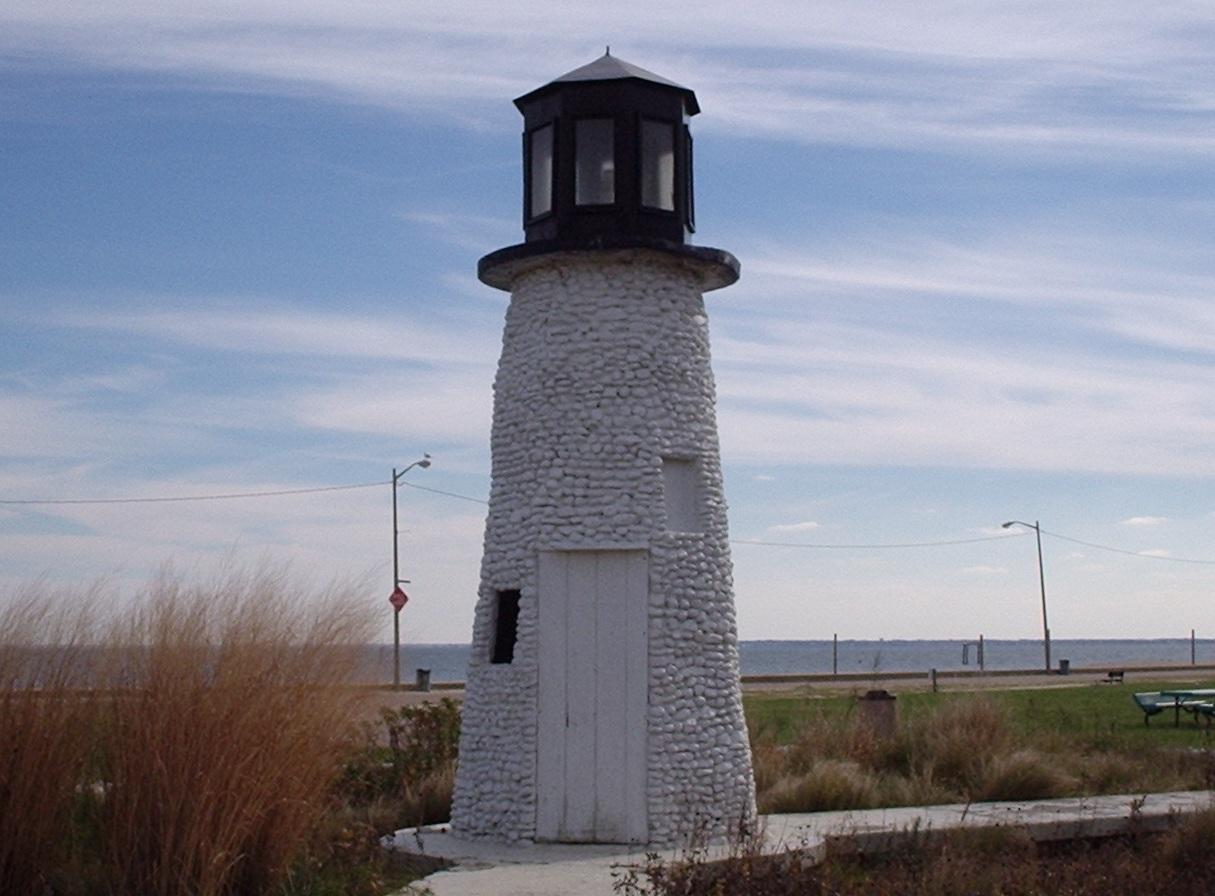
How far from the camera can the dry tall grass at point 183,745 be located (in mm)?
8109

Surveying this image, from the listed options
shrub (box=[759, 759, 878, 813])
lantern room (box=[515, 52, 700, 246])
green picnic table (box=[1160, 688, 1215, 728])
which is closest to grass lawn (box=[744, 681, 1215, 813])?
shrub (box=[759, 759, 878, 813])

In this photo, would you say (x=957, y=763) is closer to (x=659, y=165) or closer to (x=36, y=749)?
(x=659, y=165)

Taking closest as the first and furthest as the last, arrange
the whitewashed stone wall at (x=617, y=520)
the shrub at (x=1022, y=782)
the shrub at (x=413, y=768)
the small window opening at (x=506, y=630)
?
1. the whitewashed stone wall at (x=617, y=520)
2. the small window opening at (x=506, y=630)
3. the shrub at (x=413, y=768)
4. the shrub at (x=1022, y=782)

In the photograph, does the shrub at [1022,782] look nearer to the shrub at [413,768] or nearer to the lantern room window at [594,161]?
the shrub at [413,768]

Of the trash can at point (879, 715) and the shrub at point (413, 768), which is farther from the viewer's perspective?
the trash can at point (879, 715)

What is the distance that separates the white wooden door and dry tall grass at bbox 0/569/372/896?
346 cm

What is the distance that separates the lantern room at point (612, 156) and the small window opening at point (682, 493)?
6.25 feet

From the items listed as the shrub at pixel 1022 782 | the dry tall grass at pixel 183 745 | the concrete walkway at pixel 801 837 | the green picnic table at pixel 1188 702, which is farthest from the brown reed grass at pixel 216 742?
the green picnic table at pixel 1188 702

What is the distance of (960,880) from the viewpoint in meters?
9.95

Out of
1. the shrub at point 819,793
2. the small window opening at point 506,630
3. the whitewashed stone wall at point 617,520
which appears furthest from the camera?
the shrub at point 819,793

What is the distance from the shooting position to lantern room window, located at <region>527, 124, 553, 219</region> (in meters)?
12.8

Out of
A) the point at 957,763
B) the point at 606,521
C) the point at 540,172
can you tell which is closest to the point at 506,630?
the point at 606,521

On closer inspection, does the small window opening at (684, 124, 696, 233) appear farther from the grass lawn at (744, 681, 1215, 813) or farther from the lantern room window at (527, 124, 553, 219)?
the grass lawn at (744, 681, 1215, 813)

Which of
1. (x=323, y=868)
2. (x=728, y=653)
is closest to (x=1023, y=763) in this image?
(x=728, y=653)
